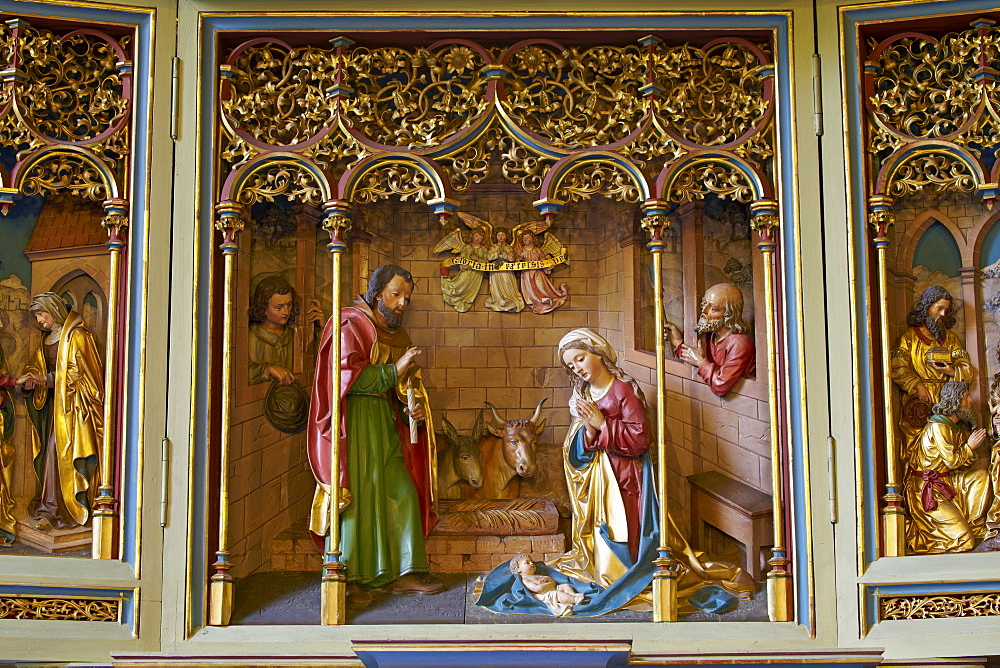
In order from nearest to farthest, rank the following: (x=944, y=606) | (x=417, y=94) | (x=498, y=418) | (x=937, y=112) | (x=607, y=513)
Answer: (x=944, y=606) → (x=937, y=112) → (x=607, y=513) → (x=417, y=94) → (x=498, y=418)

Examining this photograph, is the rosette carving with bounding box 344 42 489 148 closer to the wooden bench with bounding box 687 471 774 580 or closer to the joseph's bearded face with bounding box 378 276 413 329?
the joseph's bearded face with bounding box 378 276 413 329

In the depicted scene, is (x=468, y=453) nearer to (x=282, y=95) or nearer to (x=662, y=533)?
(x=662, y=533)

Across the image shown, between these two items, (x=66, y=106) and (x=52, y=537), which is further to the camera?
(x=66, y=106)

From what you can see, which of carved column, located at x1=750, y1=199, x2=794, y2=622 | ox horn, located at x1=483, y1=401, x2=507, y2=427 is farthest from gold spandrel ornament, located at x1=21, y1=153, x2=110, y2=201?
carved column, located at x1=750, y1=199, x2=794, y2=622

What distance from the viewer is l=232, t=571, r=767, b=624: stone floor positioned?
16.3 ft

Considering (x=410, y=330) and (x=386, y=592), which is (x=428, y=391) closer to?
(x=410, y=330)

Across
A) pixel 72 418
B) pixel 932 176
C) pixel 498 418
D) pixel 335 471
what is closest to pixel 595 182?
pixel 498 418

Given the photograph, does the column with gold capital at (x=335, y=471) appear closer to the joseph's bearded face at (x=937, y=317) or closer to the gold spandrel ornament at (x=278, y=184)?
the gold spandrel ornament at (x=278, y=184)

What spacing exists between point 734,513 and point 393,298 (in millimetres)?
2006

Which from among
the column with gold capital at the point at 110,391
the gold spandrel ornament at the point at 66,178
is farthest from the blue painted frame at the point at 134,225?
the gold spandrel ornament at the point at 66,178

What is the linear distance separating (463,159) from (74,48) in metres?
1.96

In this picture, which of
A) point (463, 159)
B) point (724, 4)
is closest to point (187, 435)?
point (463, 159)

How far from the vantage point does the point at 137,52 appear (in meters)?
5.10

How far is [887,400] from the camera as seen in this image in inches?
194
